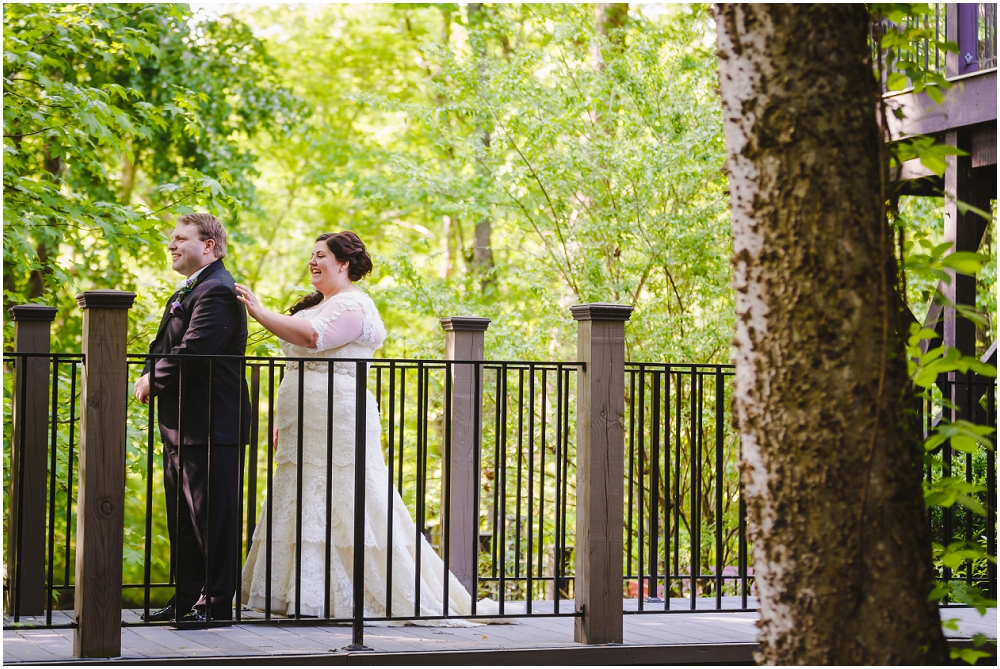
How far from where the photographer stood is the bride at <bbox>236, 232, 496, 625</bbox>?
469cm

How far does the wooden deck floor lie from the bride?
7.6 inches

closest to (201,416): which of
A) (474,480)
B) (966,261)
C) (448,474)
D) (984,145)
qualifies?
(448,474)

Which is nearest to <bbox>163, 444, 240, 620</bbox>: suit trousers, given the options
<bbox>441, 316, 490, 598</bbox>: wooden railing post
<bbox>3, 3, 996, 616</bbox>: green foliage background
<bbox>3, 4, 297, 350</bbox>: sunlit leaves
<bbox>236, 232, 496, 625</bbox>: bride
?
<bbox>236, 232, 496, 625</bbox>: bride

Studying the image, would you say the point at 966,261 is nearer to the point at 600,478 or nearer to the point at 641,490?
the point at 600,478

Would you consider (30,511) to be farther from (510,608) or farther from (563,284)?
(563,284)

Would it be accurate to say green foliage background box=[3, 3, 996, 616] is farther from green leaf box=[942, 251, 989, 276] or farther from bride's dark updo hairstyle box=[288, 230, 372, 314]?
green leaf box=[942, 251, 989, 276]

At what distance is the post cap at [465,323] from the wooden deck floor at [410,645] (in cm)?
154

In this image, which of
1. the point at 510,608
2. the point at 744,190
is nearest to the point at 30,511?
the point at 510,608

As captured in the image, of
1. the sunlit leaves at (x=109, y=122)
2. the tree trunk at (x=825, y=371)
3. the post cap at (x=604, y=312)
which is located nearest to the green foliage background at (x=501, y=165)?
the sunlit leaves at (x=109, y=122)

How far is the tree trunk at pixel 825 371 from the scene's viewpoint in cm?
201

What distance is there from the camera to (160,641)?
4.13 metres

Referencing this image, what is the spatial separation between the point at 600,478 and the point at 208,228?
2.05 metres

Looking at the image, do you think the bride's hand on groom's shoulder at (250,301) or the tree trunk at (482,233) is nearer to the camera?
the bride's hand on groom's shoulder at (250,301)

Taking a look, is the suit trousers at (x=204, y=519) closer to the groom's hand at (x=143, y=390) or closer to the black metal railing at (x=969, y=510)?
the groom's hand at (x=143, y=390)
